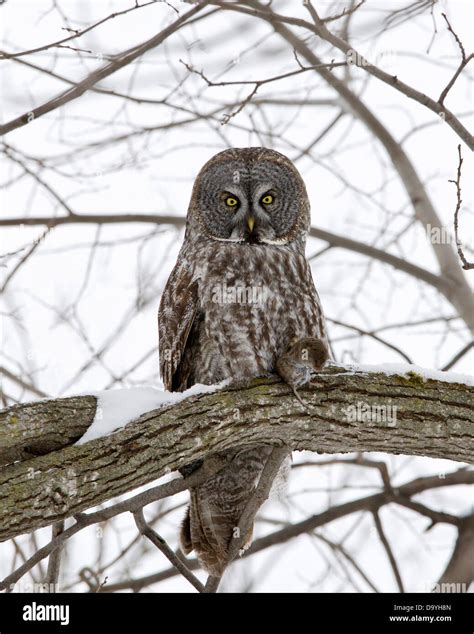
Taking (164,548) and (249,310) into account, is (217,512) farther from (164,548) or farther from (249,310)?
(249,310)

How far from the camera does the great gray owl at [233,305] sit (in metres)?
5.24

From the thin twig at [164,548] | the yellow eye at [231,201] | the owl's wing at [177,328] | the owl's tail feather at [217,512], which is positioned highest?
the yellow eye at [231,201]

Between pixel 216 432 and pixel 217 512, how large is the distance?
1289 mm

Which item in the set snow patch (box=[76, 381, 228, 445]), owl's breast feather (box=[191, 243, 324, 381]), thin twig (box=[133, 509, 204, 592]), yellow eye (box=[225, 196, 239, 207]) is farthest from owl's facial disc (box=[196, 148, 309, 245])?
thin twig (box=[133, 509, 204, 592])

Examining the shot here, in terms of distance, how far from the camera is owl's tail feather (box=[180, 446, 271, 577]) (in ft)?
18.1

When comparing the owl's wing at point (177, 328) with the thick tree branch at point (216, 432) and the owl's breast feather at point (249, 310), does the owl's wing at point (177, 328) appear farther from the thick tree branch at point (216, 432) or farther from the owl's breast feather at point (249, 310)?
the thick tree branch at point (216, 432)

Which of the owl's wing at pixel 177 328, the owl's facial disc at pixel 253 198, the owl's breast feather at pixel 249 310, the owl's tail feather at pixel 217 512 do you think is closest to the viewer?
the owl's breast feather at pixel 249 310

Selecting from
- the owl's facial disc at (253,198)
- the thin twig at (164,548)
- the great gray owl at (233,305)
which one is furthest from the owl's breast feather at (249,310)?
the thin twig at (164,548)

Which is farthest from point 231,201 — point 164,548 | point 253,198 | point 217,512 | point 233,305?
point 164,548

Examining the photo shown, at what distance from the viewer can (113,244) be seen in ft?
24.5

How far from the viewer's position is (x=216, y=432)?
14.6ft

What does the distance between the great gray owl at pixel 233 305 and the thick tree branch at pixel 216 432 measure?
1.18ft
